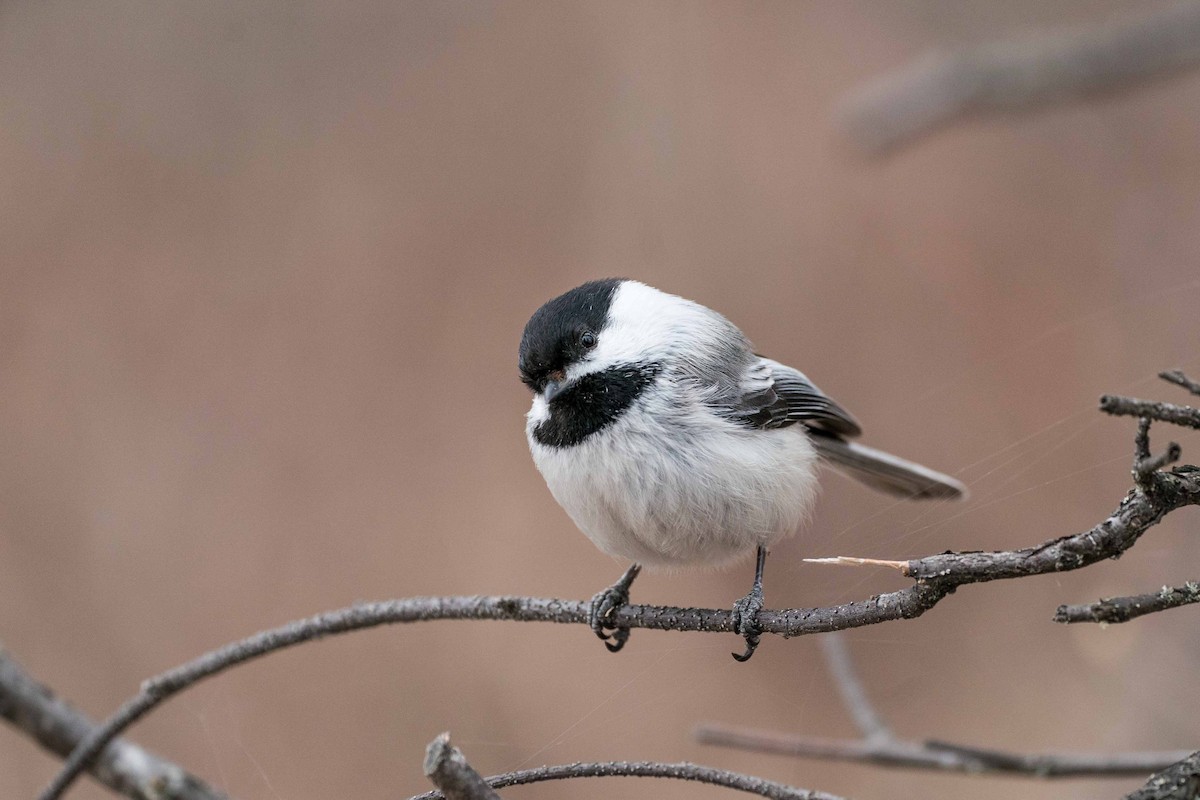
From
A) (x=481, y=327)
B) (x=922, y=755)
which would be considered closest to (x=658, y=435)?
(x=922, y=755)

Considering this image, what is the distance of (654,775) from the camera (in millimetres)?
992

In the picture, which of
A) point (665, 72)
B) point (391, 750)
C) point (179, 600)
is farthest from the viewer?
point (665, 72)

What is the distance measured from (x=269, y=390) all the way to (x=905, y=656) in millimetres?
2341

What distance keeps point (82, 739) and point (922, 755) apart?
1311 millimetres

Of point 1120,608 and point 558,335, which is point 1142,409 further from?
point 558,335

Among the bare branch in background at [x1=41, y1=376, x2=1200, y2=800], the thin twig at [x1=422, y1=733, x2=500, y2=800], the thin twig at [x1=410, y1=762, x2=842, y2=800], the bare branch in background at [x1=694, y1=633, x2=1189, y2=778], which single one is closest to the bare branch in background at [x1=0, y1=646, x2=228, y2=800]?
the bare branch in background at [x1=41, y1=376, x2=1200, y2=800]

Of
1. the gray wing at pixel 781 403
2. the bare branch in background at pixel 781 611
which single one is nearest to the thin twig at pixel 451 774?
the bare branch in background at pixel 781 611

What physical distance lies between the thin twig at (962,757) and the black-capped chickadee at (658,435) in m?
0.18

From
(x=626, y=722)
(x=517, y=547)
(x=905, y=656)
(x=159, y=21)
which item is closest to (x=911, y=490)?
(x=905, y=656)

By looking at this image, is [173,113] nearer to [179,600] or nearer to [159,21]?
[159,21]

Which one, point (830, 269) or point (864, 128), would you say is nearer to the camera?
point (864, 128)

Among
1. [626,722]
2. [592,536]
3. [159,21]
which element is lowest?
[626,722]

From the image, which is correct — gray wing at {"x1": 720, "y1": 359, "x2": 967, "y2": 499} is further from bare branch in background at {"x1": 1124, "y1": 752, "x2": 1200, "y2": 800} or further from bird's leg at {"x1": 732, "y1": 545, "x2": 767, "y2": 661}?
bare branch in background at {"x1": 1124, "y1": 752, "x2": 1200, "y2": 800}

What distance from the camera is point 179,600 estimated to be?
3162mm
